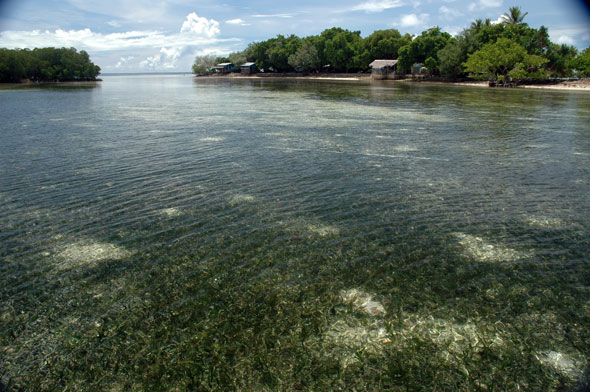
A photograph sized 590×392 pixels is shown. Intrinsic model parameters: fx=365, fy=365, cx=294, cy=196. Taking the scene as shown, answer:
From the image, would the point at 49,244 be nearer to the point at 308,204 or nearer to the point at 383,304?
the point at 308,204

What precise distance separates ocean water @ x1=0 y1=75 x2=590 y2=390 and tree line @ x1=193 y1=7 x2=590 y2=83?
91.1 metres

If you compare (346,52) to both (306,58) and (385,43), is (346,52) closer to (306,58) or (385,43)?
(385,43)

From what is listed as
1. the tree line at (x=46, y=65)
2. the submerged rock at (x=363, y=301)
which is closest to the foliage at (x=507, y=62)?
the submerged rock at (x=363, y=301)

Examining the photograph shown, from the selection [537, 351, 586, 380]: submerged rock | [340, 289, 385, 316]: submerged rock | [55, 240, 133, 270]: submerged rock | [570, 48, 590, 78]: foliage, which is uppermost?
[570, 48, 590, 78]: foliage

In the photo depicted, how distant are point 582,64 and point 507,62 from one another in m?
20.2

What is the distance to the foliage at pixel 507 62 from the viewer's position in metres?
90.4

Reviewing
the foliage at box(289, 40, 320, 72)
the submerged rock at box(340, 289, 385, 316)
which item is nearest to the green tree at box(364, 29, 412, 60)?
the foliage at box(289, 40, 320, 72)

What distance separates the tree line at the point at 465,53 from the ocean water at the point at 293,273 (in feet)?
299

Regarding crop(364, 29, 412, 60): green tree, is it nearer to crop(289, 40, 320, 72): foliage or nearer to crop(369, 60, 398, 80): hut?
crop(369, 60, 398, 80): hut

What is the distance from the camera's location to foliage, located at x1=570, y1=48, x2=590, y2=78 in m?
91.7

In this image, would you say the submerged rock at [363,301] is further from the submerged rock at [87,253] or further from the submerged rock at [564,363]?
the submerged rock at [87,253]

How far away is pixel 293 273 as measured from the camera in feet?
29.4

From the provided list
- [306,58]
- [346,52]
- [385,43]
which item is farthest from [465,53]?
[306,58]

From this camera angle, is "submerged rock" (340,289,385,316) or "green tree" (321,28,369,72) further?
"green tree" (321,28,369,72)
